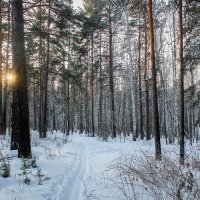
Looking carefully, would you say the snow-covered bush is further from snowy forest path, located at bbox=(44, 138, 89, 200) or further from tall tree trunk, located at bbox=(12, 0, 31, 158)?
tall tree trunk, located at bbox=(12, 0, 31, 158)

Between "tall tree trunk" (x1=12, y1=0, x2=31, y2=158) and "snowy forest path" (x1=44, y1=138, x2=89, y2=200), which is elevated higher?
"tall tree trunk" (x1=12, y1=0, x2=31, y2=158)

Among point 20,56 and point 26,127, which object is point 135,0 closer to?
point 20,56

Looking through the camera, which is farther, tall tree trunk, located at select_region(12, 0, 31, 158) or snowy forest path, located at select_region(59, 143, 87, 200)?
tall tree trunk, located at select_region(12, 0, 31, 158)

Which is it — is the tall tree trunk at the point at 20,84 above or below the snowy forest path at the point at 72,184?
above

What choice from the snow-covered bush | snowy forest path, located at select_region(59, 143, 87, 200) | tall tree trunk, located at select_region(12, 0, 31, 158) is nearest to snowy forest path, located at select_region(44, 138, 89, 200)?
snowy forest path, located at select_region(59, 143, 87, 200)

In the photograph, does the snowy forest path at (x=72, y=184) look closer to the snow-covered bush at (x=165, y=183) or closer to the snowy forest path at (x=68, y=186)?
the snowy forest path at (x=68, y=186)

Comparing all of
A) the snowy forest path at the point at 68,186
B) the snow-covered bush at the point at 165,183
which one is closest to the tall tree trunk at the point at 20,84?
the snowy forest path at the point at 68,186

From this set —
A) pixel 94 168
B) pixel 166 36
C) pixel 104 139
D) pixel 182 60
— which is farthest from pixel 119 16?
pixel 94 168

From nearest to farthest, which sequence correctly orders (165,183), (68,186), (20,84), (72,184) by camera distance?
(165,183) → (68,186) → (72,184) → (20,84)

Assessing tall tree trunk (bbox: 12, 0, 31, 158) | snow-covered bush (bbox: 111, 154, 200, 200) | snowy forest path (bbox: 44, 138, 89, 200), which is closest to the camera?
snow-covered bush (bbox: 111, 154, 200, 200)

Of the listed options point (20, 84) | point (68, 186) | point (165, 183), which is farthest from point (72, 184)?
point (20, 84)

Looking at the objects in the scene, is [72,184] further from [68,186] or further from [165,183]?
[165,183]

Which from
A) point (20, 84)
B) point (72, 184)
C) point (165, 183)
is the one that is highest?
point (20, 84)

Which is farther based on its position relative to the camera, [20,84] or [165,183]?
[20,84]
